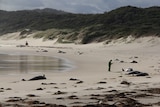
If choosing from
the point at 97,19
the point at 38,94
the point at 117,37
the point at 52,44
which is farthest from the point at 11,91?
the point at 97,19

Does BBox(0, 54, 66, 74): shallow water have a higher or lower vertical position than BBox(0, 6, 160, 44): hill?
lower

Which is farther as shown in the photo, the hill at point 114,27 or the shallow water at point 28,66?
the hill at point 114,27

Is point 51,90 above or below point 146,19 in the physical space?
below

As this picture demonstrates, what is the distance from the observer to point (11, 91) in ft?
51.3

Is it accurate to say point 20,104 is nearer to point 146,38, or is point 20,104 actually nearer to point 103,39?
point 146,38

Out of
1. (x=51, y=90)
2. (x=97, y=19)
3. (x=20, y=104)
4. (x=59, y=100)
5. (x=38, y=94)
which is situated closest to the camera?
(x=20, y=104)

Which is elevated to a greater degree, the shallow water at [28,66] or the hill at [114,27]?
the hill at [114,27]

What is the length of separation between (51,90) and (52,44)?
55326 millimetres

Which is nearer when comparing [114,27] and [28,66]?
[28,66]

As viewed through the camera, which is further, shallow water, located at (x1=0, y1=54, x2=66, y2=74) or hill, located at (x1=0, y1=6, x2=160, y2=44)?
hill, located at (x1=0, y1=6, x2=160, y2=44)

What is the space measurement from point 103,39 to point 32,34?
31621 millimetres

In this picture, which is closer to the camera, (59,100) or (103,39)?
(59,100)

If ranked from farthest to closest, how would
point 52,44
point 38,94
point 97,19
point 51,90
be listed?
point 97,19
point 52,44
point 51,90
point 38,94

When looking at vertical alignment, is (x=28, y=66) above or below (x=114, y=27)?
below
